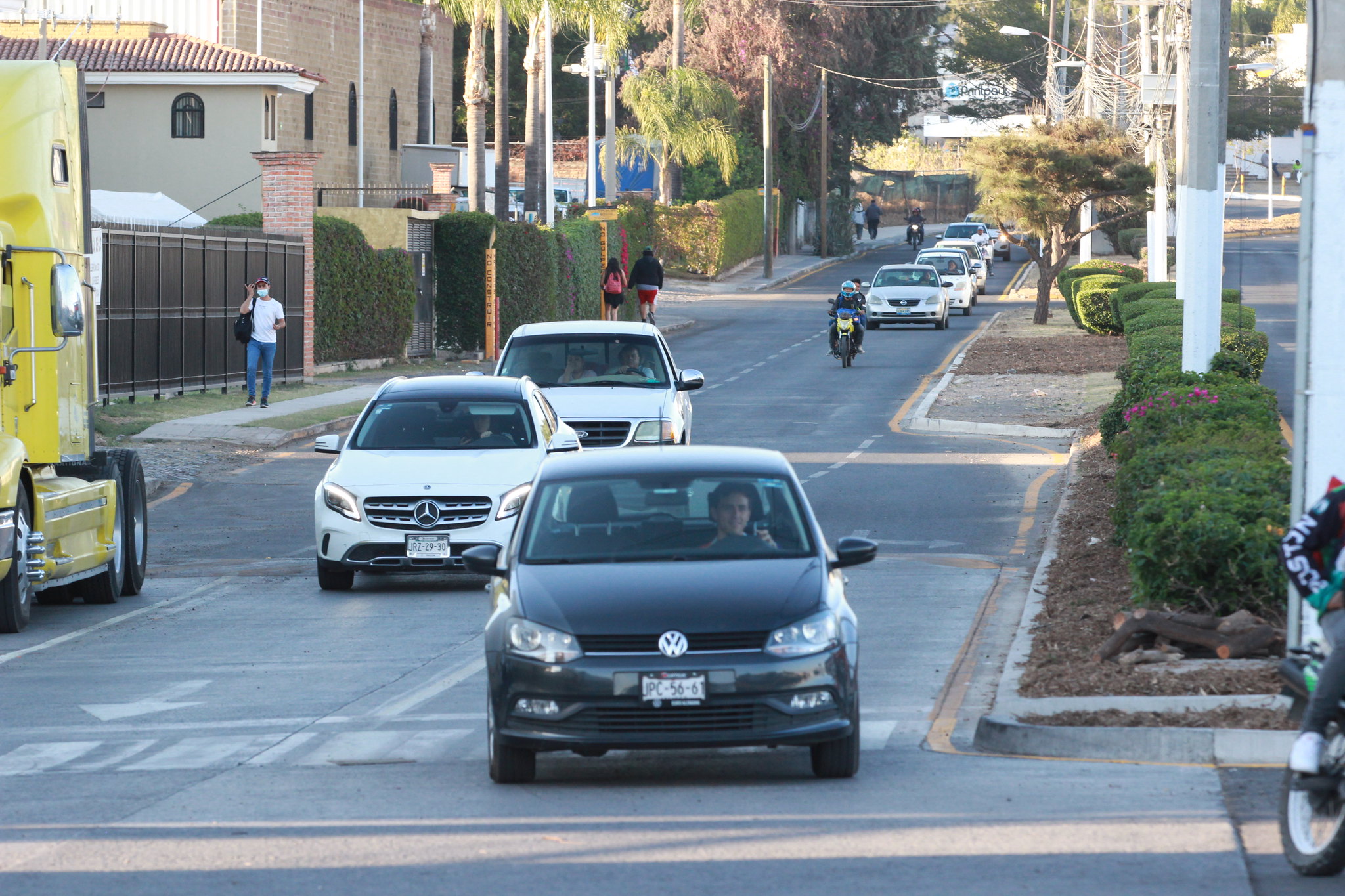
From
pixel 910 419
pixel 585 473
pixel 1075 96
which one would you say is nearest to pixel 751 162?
pixel 1075 96

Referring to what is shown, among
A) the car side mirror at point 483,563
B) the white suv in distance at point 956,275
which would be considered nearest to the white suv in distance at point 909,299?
the white suv in distance at point 956,275

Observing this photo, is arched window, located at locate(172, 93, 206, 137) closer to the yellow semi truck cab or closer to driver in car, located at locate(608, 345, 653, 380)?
driver in car, located at locate(608, 345, 653, 380)

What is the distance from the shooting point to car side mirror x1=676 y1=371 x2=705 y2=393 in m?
19.1

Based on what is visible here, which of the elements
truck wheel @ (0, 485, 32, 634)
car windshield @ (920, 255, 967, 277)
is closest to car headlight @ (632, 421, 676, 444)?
truck wheel @ (0, 485, 32, 634)

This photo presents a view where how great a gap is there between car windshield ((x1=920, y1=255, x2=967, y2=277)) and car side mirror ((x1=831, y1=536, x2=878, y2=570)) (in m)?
45.6

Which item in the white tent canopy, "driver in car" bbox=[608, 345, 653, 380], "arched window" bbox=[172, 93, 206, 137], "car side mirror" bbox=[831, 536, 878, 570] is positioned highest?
"arched window" bbox=[172, 93, 206, 137]

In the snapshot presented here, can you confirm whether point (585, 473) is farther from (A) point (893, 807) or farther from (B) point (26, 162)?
(B) point (26, 162)

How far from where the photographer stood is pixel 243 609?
1365cm

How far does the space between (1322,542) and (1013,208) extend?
136 ft

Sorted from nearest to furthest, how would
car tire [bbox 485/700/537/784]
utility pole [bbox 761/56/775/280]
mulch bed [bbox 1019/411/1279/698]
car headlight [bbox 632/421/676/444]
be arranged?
car tire [bbox 485/700/537/784] → mulch bed [bbox 1019/411/1279/698] → car headlight [bbox 632/421/676/444] → utility pole [bbox 761/56/775/280]

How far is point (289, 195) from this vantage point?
33.0m

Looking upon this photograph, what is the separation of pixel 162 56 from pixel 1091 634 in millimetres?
40575

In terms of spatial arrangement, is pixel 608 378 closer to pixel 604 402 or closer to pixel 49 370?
pixel 604 402

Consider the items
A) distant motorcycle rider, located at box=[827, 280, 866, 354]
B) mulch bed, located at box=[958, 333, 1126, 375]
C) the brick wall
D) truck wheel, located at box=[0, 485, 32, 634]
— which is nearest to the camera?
truck wheel, located at box=[0, 485, 32, 634]
